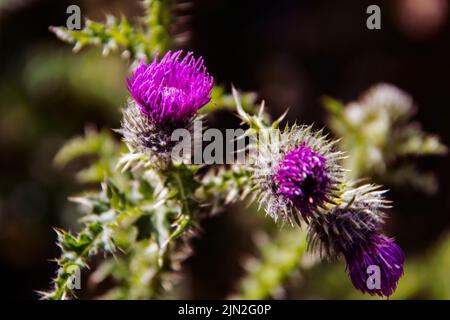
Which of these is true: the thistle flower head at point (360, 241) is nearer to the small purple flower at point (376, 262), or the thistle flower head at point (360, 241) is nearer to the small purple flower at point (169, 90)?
the small purple flower at point (376, 262)

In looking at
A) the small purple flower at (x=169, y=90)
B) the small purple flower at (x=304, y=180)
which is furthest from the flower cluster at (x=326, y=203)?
the small purple flower at (x=169, y=90)

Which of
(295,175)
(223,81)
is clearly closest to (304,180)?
(295,175)

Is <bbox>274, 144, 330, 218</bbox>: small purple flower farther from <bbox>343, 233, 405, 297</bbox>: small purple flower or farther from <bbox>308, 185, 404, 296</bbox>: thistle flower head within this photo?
<bbox>343, 233, 405, 297</bbox>: small purple flower

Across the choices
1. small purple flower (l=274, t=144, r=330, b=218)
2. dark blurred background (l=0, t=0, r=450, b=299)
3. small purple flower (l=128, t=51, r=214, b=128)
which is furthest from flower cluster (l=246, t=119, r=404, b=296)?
dark blurred background (l=0, t=0, r=450, b=299)

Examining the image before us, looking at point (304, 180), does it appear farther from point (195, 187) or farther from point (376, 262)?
point (195, 187)
